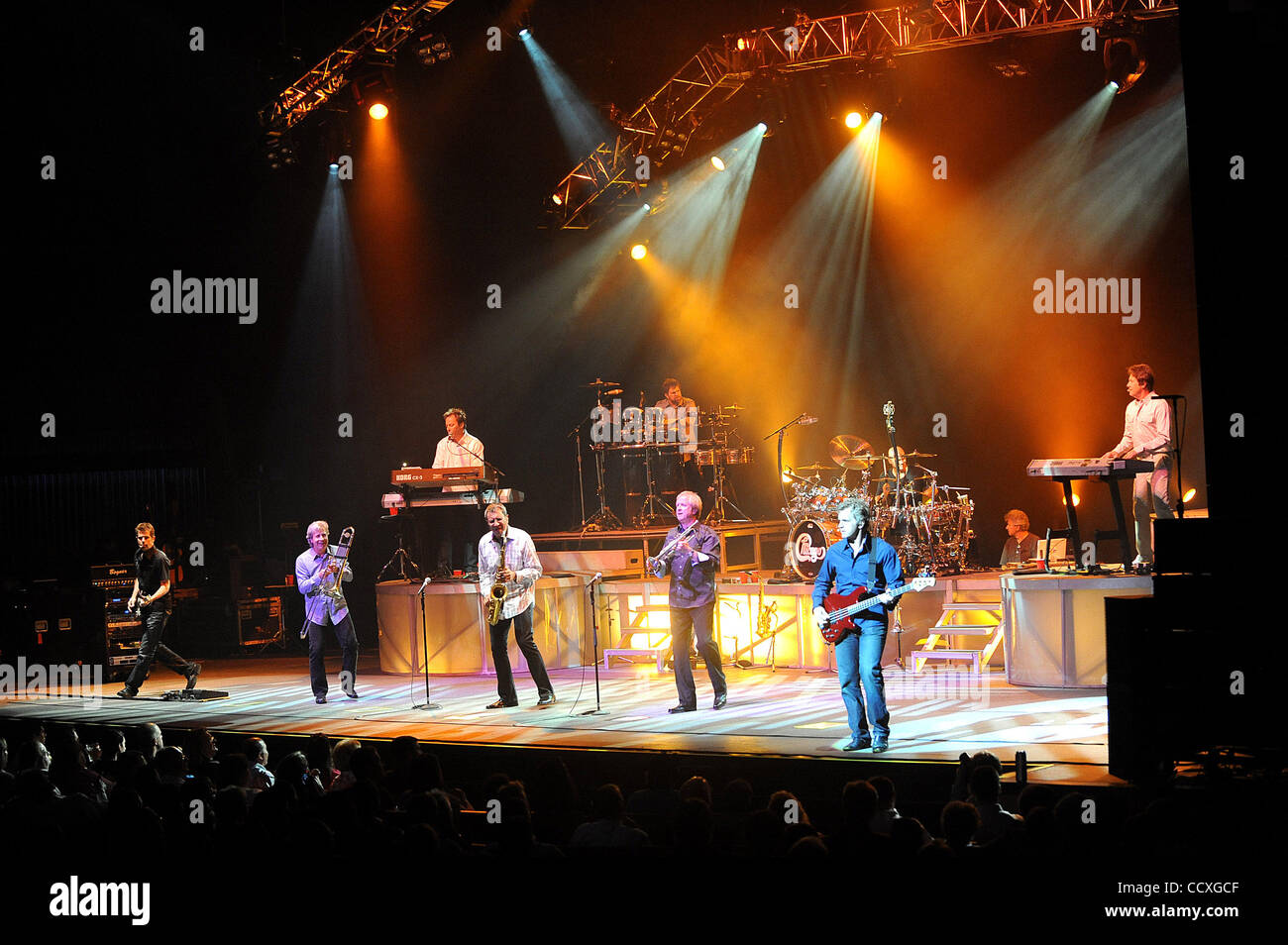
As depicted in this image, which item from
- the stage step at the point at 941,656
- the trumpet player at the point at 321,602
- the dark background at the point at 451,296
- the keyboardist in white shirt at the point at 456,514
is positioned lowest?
the stage step at the point at 941,656

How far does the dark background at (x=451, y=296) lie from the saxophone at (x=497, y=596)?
5751 mm

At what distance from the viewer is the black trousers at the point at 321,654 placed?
1110 cm

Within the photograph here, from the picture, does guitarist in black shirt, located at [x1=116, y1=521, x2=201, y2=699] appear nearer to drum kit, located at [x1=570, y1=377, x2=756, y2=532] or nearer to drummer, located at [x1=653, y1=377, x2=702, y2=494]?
drum kit, located at [x1=570, y1=377, x2=756, y2=532]

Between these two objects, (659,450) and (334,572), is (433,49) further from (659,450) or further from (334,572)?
(334,572)

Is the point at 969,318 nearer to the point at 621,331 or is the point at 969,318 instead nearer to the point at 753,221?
the point at 753,221

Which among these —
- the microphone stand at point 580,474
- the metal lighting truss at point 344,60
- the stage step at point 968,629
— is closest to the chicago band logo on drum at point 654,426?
the microphone stand at point 580,474

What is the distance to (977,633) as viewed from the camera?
38.8 feet

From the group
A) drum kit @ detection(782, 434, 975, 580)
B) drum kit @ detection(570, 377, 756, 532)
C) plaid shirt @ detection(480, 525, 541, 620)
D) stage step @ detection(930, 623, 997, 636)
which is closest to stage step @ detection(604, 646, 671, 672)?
drum kit @ detection(782, 434, 975, 580)

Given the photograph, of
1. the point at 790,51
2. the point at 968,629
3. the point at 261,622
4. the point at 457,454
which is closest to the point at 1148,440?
the point at 968,629

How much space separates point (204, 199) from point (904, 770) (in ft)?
41.0

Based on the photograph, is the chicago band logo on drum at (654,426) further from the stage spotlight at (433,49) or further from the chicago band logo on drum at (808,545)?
the stage spotlight at (433,49)

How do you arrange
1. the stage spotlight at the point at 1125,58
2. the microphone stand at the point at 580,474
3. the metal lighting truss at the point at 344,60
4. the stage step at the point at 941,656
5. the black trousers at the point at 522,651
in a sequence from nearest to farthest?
the black trousers at the point at 522,651
the stage step at the point at 941,656
the stage spotlight at the point at 1125,58
the metal lighting truss at the point at 344,60
the microphone stand at the point at 580,474
